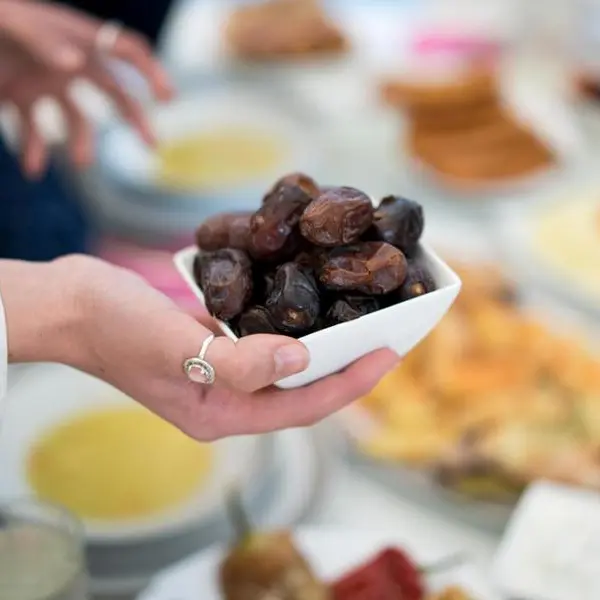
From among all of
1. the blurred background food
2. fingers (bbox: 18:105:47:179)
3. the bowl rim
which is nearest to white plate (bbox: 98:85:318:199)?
the blurred background food

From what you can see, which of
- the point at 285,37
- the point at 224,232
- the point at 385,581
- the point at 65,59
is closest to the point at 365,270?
the point at 224,232

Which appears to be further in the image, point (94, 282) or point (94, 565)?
point (94, 565)

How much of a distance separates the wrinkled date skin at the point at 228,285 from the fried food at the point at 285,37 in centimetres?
120

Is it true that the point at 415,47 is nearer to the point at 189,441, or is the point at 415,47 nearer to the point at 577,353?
the point at 577,353

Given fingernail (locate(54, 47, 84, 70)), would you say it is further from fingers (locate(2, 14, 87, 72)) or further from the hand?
the hand

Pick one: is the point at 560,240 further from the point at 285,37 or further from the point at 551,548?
the point at 285,37

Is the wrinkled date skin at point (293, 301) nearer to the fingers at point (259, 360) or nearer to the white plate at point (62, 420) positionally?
the fingers at point (259, 360)

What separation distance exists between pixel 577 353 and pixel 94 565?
545 mm

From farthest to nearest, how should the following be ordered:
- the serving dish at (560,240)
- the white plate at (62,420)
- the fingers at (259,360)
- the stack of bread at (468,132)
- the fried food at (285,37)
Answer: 1. the fried food at (285,37)
2. the stack of bread at (468,132)
3. the serving dish at (560,240)
4. the white plate at (62,420)
5. the fingers at (259,360)

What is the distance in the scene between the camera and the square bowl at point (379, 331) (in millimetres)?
642

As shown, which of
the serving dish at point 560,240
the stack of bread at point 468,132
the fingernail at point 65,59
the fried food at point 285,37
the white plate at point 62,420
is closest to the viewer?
the white plate at point 62,420

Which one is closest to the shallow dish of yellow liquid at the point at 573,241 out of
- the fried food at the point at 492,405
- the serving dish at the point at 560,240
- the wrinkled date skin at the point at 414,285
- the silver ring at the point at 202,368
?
the serving dish at the point at 560,240

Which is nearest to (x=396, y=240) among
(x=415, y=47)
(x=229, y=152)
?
(x=229, y=152)

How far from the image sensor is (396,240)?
681 millimetres
